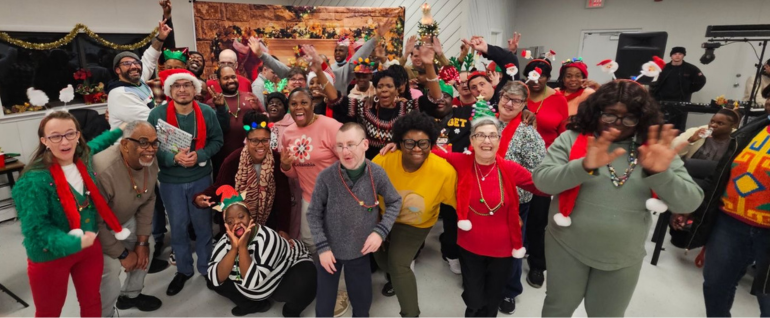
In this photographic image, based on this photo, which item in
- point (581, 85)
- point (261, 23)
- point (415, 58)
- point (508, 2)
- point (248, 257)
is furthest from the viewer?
point (508, 2)

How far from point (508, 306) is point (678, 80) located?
6.00 metres

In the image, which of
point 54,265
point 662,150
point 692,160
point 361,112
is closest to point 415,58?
point 361,112

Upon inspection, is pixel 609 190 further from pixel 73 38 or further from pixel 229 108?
pixel 73 38

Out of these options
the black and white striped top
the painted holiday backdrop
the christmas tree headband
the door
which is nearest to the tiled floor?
the black and white striped top

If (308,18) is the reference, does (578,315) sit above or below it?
below

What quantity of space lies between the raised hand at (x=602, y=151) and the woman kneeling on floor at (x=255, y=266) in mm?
1885

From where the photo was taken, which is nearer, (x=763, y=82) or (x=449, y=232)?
(x=449, y=232)

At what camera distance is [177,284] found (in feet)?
9.76

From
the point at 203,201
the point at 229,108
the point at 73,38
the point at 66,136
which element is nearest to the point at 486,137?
the point at 203,201

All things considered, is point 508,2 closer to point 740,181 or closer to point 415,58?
point 415,58

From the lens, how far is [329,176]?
2.25 metres

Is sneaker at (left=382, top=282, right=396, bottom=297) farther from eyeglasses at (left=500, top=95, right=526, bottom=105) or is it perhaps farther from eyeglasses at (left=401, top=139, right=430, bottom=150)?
eyeglasses at (left=500, top=95, right=526, bottom=105)

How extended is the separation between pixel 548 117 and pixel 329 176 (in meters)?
1.84

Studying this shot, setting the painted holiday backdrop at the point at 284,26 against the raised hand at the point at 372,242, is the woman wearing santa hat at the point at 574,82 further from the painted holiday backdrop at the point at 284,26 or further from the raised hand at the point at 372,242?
the painted holiday backdrop at the point at 284,26
